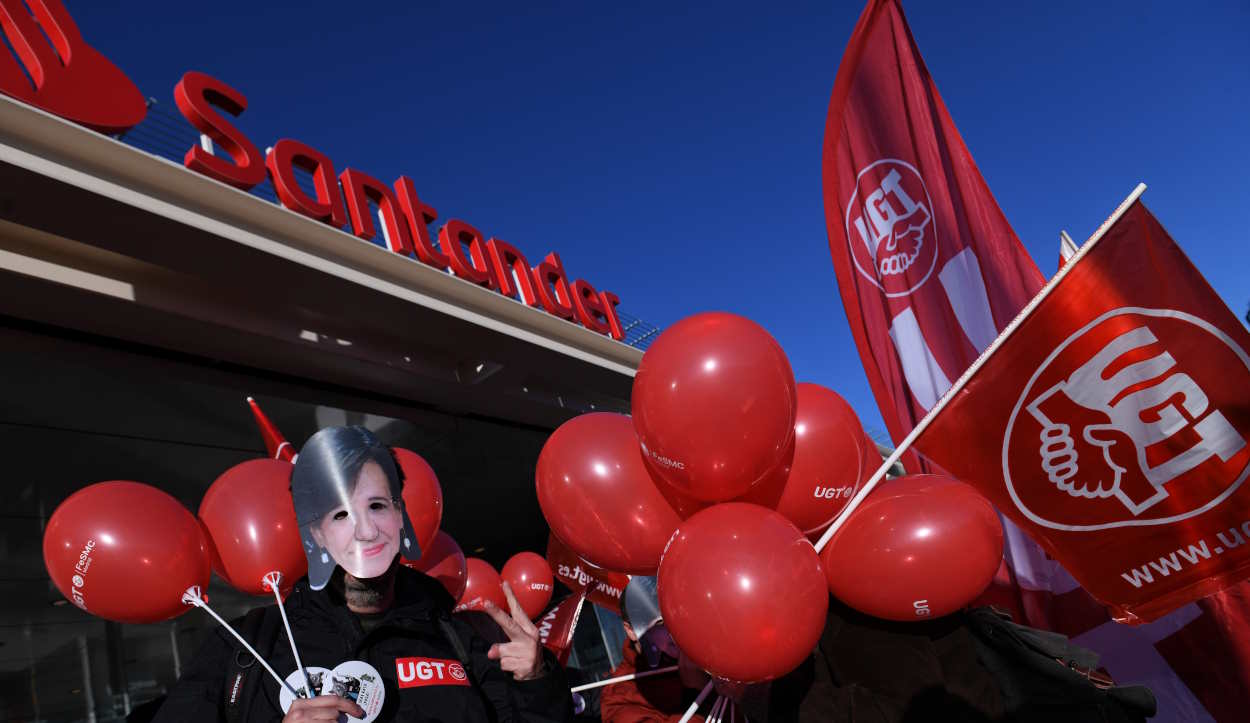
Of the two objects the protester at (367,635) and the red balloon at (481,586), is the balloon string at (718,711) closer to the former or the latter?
the protester at (367,635)

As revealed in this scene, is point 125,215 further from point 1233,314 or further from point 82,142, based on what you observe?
point 1233,314

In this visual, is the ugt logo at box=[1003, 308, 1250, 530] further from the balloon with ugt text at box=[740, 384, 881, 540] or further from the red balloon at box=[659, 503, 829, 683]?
the red balloon at box=[659, 503, 829, 683]

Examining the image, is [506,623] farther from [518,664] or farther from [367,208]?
[367,208]

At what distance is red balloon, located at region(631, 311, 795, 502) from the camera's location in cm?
194

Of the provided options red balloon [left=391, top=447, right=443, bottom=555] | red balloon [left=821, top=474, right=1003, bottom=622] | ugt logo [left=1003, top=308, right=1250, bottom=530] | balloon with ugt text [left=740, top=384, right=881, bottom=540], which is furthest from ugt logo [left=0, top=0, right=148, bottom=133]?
ugt logo [left=1003, top=308, right=1250, bottom=530]

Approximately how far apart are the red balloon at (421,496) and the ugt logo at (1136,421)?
2.17 m

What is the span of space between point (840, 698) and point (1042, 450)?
3.57ft

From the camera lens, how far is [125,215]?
4.05 m

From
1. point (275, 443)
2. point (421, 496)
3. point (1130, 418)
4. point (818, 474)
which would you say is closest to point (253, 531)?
point (421, 496)

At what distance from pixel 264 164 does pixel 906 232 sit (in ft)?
14.8

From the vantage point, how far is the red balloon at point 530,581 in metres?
5.42

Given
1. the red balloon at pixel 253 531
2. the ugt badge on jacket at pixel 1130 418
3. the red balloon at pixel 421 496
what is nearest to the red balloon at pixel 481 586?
the red balloon at pixel 421 496

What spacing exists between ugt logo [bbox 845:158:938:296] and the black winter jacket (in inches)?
116

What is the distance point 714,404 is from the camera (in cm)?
193
